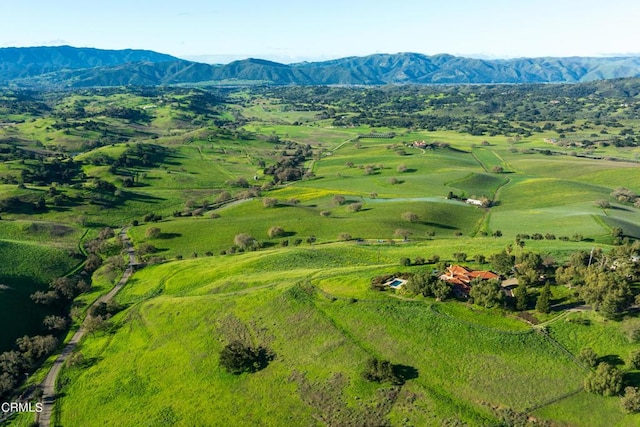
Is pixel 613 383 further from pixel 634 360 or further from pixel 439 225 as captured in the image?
pixel 439 225

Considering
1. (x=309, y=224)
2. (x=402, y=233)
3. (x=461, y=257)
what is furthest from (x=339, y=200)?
(x=461, y=257)

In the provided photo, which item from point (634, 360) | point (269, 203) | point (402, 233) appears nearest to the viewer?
point (634, 360)

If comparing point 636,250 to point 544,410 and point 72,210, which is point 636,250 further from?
point 72,210

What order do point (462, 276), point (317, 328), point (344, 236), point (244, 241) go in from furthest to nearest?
point (344, 236) < point (244, 241) < point (462, 276) < point (317, 328)

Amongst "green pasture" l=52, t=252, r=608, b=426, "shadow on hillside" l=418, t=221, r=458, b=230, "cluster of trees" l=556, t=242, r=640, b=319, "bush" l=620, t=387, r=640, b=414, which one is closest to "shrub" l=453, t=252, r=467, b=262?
"cluster of trees" l=556, t=242, r=640, b=319

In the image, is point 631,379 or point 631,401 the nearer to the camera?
point 631,401

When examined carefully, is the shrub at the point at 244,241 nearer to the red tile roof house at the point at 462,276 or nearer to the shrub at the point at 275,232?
the shrub at the point at 275,232

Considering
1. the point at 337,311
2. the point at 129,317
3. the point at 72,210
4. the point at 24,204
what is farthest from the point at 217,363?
the point at 24,204

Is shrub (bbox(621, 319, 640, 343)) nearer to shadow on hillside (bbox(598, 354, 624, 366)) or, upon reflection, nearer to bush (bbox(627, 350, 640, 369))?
shadow on hillside (bbox(598, 354, 624, 366))
